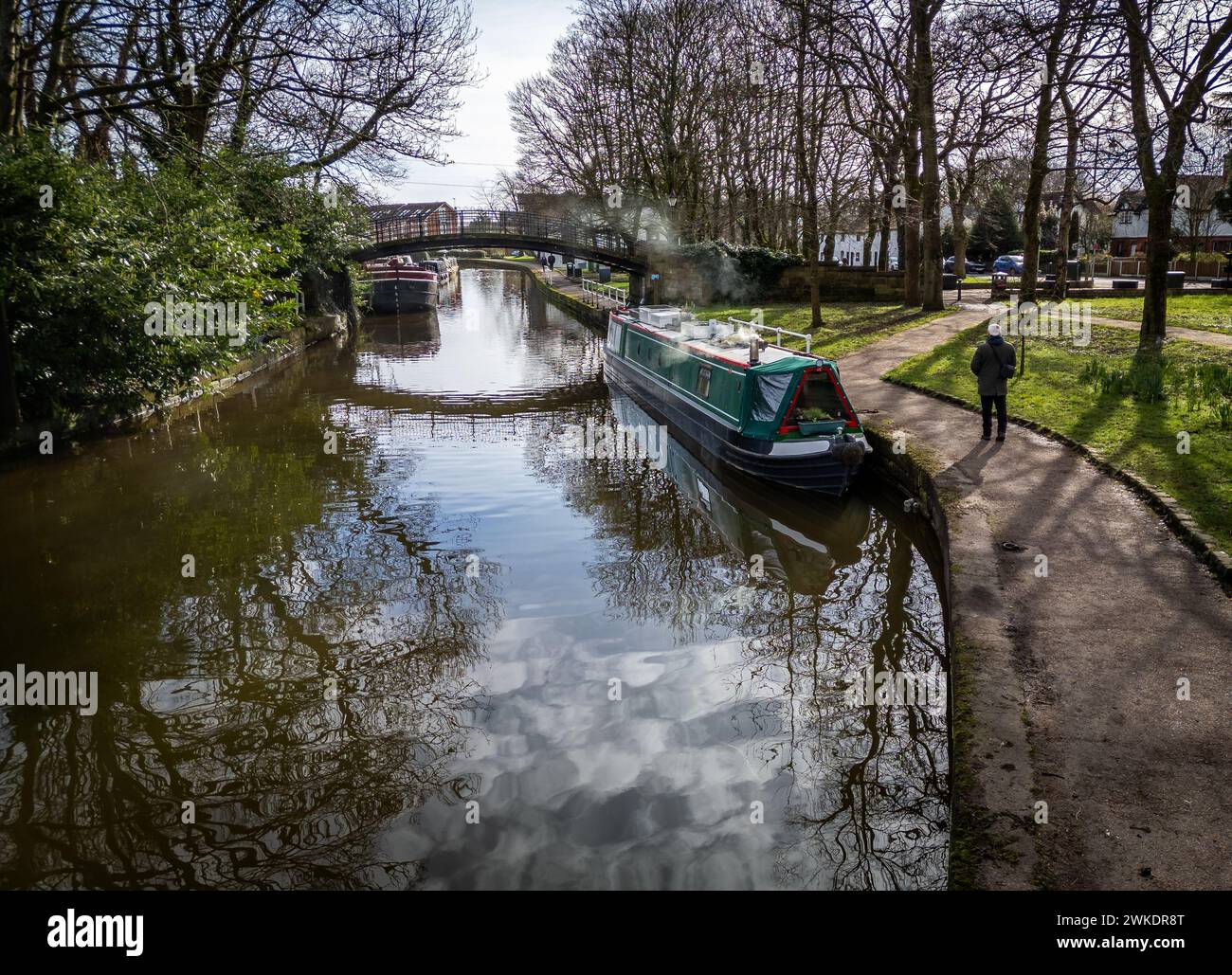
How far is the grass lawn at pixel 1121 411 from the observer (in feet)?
27.8

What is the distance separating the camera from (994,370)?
35.0 ft

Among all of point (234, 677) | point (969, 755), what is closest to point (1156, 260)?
point (969, 755)

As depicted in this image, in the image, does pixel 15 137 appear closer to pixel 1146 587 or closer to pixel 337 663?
pixel 337 663

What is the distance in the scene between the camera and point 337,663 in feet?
22.4

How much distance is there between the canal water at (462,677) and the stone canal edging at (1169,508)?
1.95m

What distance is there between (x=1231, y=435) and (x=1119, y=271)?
32.4m

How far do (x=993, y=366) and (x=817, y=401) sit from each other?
201 centimetres

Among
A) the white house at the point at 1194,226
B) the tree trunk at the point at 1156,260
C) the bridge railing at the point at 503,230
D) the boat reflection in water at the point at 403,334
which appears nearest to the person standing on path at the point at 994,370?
the tree trunk at the point at 1156,260

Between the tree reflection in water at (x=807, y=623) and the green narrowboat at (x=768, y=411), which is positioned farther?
the green narrowboat at (x=768, y=411)

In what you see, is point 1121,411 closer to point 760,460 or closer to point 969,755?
point 760,460

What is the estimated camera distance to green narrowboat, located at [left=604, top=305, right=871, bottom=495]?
35.6 feet

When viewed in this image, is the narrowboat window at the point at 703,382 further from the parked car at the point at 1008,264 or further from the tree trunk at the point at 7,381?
the parked car at the point at 1008,264

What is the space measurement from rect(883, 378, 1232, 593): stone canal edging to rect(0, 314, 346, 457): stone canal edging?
12.8m

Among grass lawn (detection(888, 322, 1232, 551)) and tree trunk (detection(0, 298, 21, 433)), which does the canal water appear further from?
grass lawn (detection(888, 322, 1232, 551))
